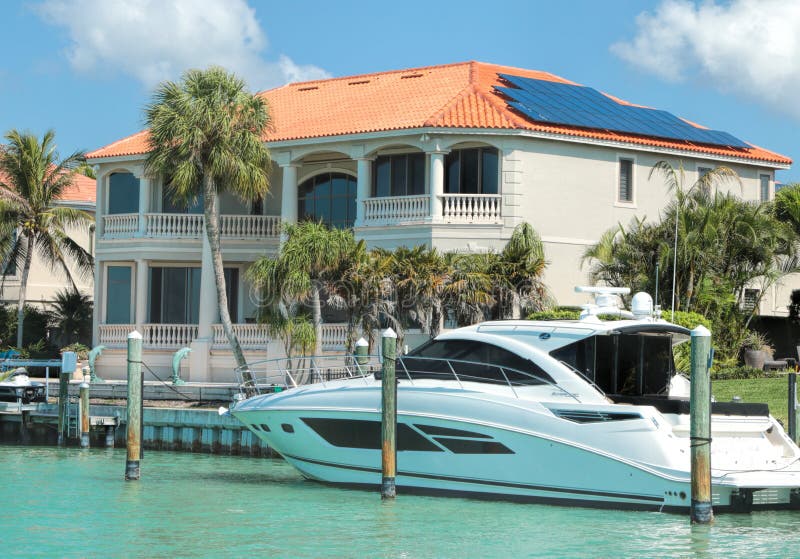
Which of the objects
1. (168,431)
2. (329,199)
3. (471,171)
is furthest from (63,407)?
(471,171)

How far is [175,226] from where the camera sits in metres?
41.0

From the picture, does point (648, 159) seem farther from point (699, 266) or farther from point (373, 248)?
point (373, 248)

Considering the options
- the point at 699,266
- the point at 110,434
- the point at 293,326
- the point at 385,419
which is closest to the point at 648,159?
the point at 699,266

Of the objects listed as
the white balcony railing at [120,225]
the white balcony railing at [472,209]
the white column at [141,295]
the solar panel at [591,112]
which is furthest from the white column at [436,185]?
the white balcony railing at [120,225]

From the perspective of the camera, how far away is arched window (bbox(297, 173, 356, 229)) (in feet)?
131

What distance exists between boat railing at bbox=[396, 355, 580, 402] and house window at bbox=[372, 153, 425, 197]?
15.1 m

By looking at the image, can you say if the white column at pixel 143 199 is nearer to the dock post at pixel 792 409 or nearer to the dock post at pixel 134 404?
the dock post at pixel 134 404

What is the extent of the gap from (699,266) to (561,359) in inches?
538

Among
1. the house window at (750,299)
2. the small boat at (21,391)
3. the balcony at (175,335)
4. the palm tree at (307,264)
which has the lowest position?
the small boat at (21,391)

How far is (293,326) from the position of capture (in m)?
33.7

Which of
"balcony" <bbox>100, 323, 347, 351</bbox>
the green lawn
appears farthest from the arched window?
the green lawn

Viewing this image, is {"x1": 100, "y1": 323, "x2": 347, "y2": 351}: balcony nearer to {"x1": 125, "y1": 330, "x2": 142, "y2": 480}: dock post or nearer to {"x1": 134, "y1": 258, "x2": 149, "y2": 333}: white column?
{"x1": 134, "y1": 258, "x2": 149, "y2": 333}: white column

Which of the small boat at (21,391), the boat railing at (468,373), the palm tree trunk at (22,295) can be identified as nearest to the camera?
the boat railing at (468,373)

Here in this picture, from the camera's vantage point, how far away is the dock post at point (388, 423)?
69.3 ft
